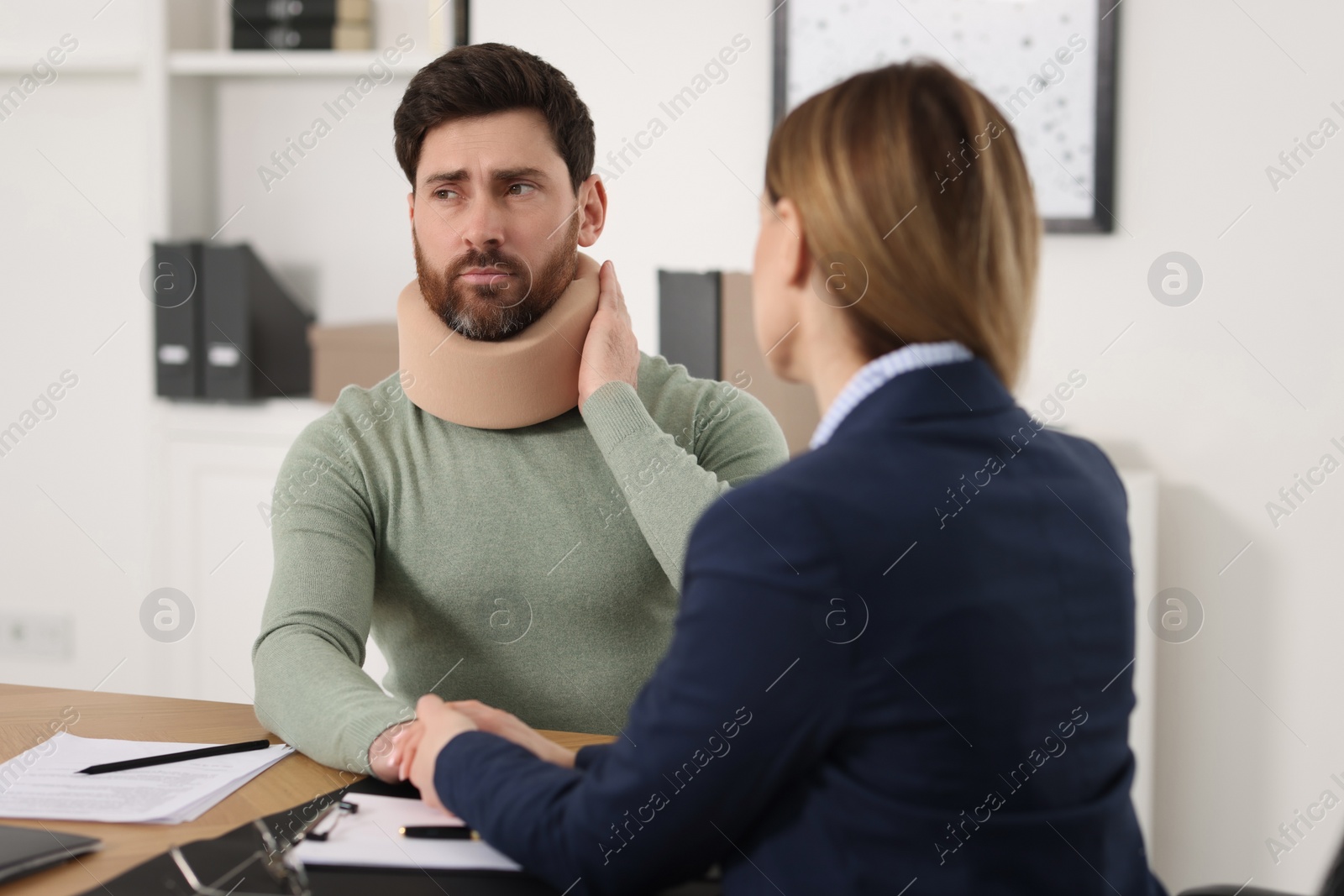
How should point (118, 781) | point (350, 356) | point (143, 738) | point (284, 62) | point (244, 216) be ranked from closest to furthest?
point (118, 781)
point (143, 738)
point (350, 356)
point (284, 62)
point (244, 216)

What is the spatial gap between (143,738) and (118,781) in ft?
0.46

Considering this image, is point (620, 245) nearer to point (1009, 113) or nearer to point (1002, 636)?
point (1009, 113)

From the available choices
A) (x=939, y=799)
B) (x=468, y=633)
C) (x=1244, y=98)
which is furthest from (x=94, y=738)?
(x=1244, y=98)

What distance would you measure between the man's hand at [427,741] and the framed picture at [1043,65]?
1568mm

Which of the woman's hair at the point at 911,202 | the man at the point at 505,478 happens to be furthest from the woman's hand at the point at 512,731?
the woman's hair at the point at 911,202

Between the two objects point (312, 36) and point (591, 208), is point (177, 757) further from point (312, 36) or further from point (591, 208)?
point (312, 36)

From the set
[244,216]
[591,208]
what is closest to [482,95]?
[591,208]

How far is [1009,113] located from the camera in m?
2.44

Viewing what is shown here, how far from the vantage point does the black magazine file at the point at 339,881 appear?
3.07ft

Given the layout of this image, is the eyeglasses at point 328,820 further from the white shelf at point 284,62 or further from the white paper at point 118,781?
the white shelf at point 284,62

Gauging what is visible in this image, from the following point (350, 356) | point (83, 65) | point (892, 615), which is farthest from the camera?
point (83, 65)

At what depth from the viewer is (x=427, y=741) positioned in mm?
1068

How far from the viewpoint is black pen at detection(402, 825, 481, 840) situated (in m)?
1.02

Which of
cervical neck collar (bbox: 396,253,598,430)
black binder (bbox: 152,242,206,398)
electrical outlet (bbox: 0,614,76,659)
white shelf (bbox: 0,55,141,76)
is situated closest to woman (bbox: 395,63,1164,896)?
cervical neck collar (bbox: 396,253,598,430)
